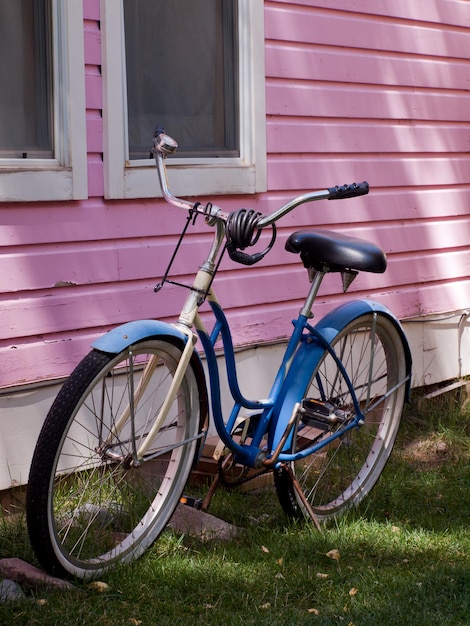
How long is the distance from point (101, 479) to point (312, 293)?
3.75ft

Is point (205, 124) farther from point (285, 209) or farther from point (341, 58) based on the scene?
point (285, 209)

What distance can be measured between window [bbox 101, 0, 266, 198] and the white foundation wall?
37.0 inches

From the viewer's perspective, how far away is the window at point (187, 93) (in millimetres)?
4789

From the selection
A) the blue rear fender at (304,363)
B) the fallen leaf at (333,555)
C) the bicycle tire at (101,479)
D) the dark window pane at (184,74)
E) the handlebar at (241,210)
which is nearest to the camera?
the bicycle tire at (101,479)

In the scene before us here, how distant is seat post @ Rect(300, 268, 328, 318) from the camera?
14.1ft

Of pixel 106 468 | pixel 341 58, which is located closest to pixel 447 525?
pixel 106 468

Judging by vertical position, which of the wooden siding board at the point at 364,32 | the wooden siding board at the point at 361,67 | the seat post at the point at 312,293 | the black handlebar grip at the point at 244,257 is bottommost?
the seat post at the point at 312,293

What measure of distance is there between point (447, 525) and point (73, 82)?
2.55 metres

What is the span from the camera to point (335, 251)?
4.27 m

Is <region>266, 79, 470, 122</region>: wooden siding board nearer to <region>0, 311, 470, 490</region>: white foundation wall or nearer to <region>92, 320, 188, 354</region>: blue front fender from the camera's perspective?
<region>0, 311, 470, 490</region>: white foundation wall

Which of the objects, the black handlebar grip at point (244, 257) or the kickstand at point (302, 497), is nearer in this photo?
the black handlebar grip at point (244, 257)

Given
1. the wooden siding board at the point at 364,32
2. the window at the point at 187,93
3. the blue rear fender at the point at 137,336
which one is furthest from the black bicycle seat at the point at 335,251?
the wooden siding board at the point at 364,32

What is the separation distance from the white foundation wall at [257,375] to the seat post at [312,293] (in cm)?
115

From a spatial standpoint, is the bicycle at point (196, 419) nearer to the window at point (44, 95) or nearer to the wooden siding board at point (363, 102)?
the window at point (44, 95)
